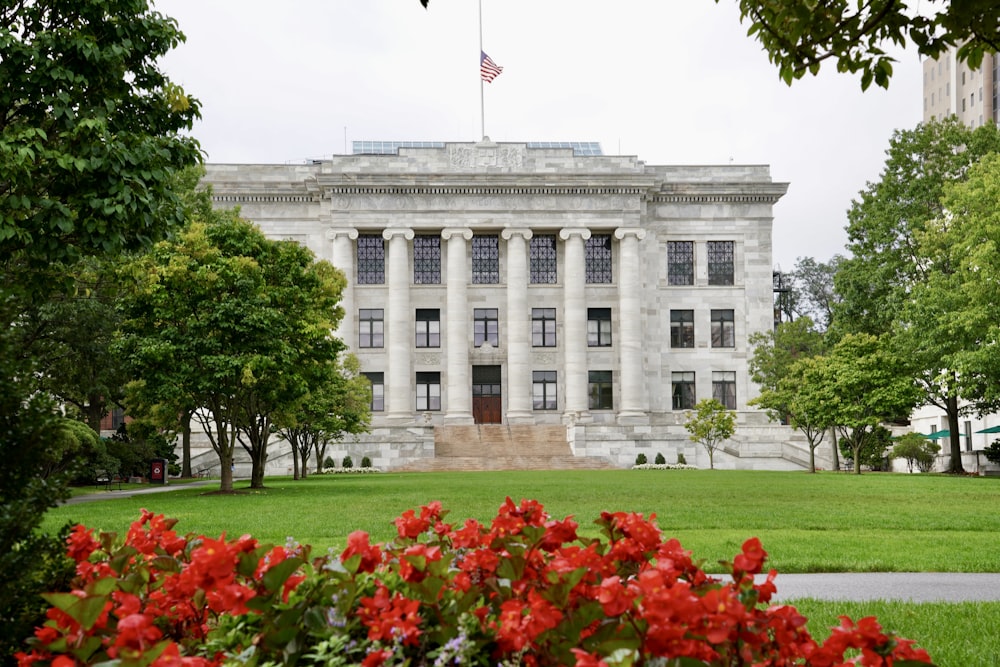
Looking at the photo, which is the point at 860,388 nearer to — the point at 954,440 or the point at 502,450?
the point at 954,440

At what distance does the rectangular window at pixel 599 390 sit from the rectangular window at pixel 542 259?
24.4 feet

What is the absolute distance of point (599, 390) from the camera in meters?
70.6

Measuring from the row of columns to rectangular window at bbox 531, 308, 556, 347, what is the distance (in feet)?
2.99

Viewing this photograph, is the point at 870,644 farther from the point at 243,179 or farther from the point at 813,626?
the point at 243,179

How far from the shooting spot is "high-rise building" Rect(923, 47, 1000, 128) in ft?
348

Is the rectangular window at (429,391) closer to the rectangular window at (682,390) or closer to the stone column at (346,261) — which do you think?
the stone column at (346,261)

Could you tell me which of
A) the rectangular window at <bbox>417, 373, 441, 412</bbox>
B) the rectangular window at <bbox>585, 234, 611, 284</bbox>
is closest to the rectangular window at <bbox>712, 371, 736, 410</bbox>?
the rectangular window at <bbox>585, 234, 611, 284</bbox>

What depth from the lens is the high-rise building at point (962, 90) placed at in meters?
106

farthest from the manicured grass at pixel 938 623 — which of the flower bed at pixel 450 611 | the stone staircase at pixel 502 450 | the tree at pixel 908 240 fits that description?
the stone staircase at pixel 502 450

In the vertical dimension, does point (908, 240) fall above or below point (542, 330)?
above

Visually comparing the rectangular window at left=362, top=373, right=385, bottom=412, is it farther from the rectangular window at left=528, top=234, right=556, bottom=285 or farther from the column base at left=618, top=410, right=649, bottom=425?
the column base at left=618, top=410, right=649, bottom=425

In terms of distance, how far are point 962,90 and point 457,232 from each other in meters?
73.3

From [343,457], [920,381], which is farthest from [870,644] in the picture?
[343,457]

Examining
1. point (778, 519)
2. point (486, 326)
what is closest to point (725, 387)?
point (486, 326)
